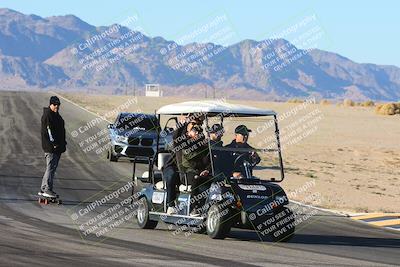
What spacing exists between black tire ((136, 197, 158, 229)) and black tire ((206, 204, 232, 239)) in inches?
68.1

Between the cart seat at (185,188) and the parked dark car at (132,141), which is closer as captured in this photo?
the cart seat at (185,188)

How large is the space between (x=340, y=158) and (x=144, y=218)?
25475 millimetres

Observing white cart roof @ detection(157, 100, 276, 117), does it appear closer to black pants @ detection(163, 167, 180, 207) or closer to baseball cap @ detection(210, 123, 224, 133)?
baseball cap @ detection(210, 123, 224, 133)

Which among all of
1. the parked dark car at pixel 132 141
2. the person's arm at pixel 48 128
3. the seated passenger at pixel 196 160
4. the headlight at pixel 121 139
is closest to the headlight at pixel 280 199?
the seated passenger at pixel 196 160

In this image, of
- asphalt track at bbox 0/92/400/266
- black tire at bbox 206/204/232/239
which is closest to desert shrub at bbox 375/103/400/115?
asphalt track at bbox 0/92/400/266

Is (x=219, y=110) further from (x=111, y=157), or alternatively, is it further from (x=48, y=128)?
(x=111, y=157)

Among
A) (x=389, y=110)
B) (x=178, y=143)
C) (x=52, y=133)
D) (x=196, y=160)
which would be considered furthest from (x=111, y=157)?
(x=389, y=110)

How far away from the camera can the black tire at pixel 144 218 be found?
14195 millimetres

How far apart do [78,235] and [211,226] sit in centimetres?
200

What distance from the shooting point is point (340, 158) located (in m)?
38.6

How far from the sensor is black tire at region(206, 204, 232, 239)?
12484 mm

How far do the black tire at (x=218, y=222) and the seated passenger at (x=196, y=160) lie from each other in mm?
446

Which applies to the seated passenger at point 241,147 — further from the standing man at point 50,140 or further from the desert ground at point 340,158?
the standing man at point 50,140

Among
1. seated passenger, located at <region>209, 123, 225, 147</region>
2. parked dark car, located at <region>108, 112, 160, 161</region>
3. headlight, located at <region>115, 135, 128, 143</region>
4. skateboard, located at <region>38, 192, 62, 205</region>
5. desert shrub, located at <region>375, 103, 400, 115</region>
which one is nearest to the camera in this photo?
seated passenger, located at <region>209, 123, 225, 147</region>
